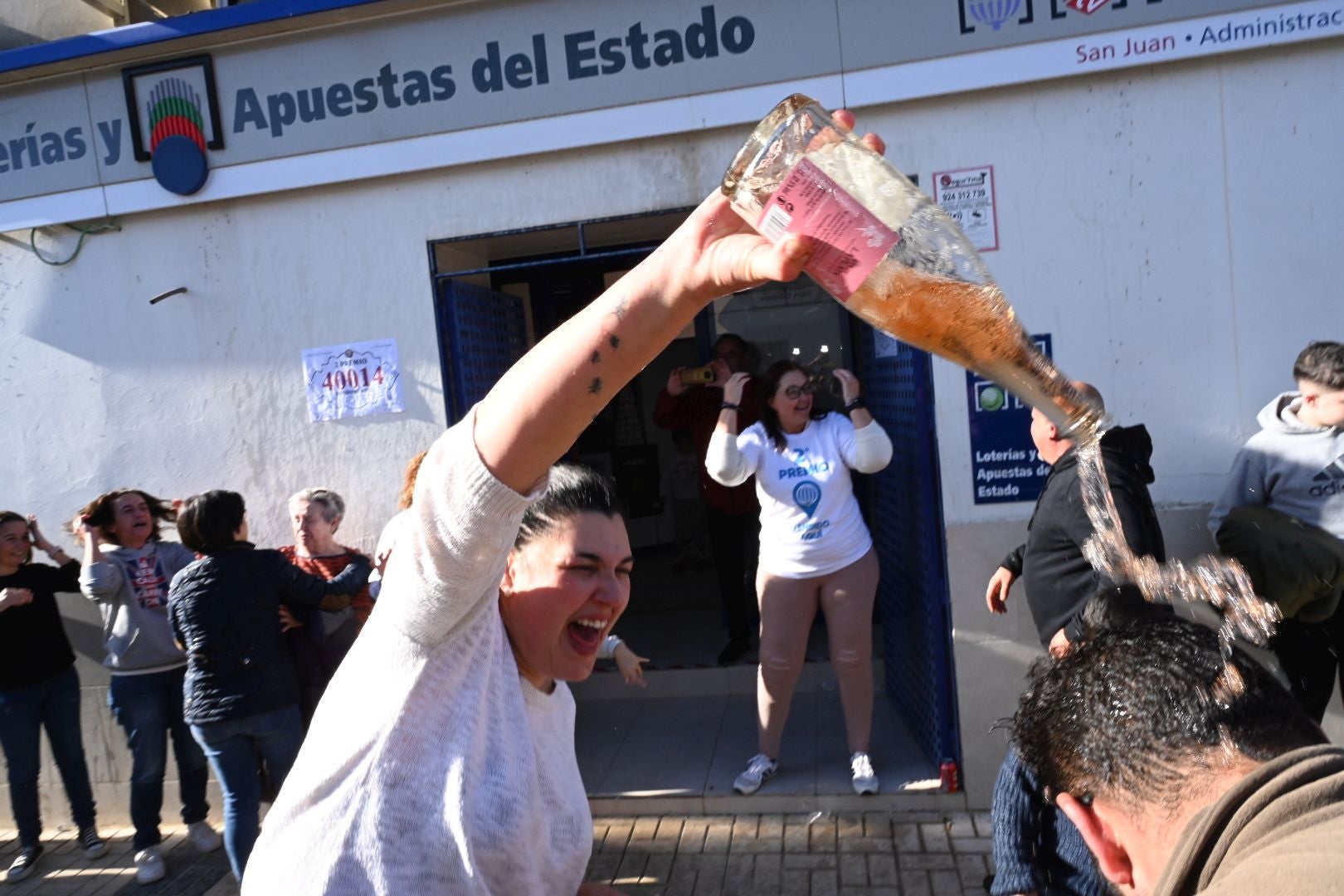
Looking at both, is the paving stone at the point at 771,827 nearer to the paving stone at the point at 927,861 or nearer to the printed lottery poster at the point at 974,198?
the paving stone at the point at 927,861

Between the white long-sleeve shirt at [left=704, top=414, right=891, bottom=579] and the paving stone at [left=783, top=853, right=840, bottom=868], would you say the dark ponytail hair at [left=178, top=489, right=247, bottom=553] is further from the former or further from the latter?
the paving stone at [left=783, top=853, right=840, bottom=868]

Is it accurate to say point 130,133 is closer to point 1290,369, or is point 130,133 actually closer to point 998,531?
point 998,531

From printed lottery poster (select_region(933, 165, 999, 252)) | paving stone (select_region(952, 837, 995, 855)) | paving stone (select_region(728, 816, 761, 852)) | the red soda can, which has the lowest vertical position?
paving stone (select_region(952, 837, 995, 855))

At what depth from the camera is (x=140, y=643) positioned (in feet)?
14.6

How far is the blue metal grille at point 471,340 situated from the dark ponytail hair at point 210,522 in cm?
109

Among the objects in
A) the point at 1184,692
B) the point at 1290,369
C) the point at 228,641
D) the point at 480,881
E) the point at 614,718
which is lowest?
the point at 614,718

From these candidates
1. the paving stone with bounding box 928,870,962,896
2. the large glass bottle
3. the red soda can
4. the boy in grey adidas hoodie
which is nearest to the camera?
the large glass bottle

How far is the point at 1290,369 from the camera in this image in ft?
12.9

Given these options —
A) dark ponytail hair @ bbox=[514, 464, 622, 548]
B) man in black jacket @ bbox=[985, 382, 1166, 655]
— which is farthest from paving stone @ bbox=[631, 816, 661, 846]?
dark ponytail hair @ bbox=[514, 464, 622, 548]

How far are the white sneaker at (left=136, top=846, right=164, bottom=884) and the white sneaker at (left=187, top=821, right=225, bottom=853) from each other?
6.8 inches

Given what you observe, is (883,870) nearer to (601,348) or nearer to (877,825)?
(877,825)

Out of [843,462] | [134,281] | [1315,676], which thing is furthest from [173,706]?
[1315,676]

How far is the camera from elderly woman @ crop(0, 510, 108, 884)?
177 inches

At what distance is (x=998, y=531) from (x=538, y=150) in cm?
280
